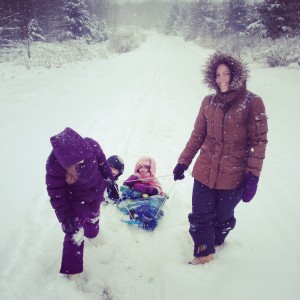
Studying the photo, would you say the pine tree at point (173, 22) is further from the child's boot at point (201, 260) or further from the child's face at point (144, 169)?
the child's boot at point (201, 260)

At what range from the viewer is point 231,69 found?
2.39 m

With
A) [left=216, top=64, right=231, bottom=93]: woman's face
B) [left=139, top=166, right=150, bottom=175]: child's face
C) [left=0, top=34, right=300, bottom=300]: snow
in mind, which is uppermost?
[left=216, top=64, right=231, bottom=93]: woman's face

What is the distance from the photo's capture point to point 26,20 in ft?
53.6

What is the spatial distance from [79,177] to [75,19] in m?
27.5

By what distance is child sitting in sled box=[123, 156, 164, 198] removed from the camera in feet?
13.0

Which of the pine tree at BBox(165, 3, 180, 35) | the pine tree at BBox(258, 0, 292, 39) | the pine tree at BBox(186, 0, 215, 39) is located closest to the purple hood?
the pine tree at BBox(258, 0, 292, 39)

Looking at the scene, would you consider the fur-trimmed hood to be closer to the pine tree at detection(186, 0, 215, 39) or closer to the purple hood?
the purple hood

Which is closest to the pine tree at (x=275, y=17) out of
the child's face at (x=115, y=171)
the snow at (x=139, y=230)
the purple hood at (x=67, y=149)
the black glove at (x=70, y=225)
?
the snow at (x=139, y=230)

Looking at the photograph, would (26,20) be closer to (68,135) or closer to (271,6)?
(271,6)

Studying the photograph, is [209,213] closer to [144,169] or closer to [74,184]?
[74,184]

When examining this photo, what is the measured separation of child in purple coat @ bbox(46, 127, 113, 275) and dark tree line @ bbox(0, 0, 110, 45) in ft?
56.0

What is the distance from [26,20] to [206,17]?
2977cm

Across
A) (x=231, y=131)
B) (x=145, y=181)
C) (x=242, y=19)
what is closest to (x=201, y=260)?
(x=231, y=131)

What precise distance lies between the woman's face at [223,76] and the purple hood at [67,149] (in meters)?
1.43
